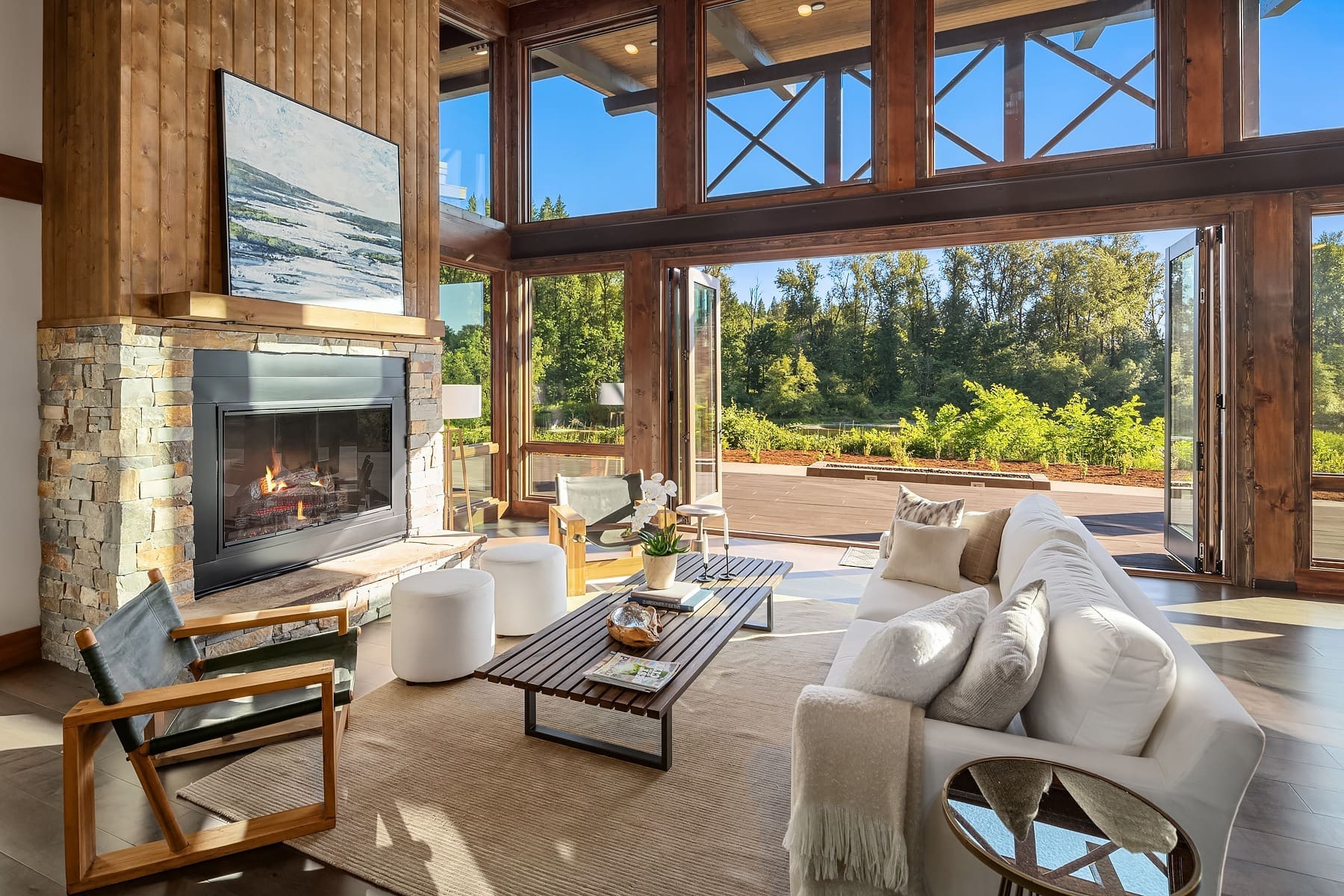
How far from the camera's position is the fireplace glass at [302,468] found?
3.72 m

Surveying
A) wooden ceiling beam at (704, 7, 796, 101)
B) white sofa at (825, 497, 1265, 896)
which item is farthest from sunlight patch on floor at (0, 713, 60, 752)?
wooden ceiling beam at (704, 7, 796, 101)

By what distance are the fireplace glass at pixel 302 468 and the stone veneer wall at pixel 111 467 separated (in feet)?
0.94

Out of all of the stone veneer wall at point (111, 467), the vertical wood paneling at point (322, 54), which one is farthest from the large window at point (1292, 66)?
the stone veneer wall at point (111, 467)

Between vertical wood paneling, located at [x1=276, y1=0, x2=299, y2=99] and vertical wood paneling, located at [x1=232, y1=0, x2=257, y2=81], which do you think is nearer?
vertical wood paneling, located at [x1=232, y1=0, x2=257, y2=81]

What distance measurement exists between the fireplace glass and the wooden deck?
11.1ft

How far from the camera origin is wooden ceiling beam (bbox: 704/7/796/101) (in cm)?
606

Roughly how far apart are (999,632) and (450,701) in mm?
2268

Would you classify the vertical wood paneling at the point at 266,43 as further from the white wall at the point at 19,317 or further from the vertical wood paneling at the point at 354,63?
the white wall at the point at 19,317

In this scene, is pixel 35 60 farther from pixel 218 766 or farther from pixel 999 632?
pixel 999 632

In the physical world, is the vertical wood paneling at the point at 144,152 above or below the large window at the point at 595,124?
below

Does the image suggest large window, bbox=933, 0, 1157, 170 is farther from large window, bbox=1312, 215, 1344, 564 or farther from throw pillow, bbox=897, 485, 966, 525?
throw pillow, bbox=897, 485, 966, 525

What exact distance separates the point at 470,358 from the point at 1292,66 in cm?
665

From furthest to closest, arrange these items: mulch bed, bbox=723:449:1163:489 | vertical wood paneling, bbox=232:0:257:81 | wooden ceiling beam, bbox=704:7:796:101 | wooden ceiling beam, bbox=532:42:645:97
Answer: mulch bed, bbox=723:449:1163:489 < wooden ceiling beam, bbox=532:42:645:97 < wooden ceiling beam, bbox=704:7:796:101 < vertical wood paneling, bbox=232:0:257:81

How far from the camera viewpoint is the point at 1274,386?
4.59 metres
